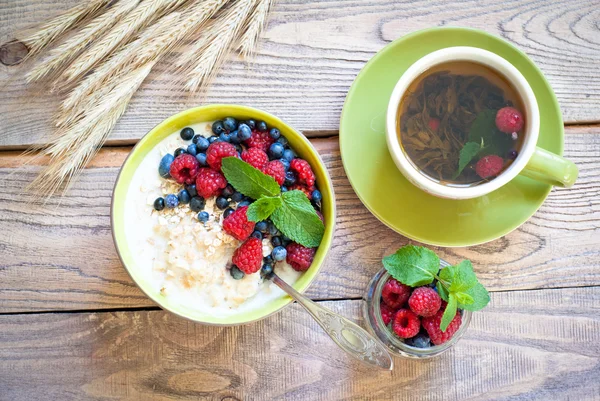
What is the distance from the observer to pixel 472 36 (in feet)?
4.53

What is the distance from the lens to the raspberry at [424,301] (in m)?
1.30

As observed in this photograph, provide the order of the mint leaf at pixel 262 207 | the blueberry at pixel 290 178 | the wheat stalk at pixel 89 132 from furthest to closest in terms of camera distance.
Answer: the wheat stalk at pixel 89 132, the blueberry at pixel 290 178, the mint leaf at pixel 262 207

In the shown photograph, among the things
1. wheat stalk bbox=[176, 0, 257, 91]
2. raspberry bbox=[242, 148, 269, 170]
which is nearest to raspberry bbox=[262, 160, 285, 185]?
raspberry bbox=[242, 148, 269, 170]

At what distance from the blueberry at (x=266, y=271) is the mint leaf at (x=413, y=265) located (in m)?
0.27

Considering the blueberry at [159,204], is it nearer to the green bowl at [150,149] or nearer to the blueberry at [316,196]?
the green bowl at [150,149]

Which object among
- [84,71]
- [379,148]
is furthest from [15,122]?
[379,148]

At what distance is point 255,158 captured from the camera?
127 centimetres

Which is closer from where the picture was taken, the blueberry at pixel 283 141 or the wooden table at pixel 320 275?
the blueberry at pixel 283 141

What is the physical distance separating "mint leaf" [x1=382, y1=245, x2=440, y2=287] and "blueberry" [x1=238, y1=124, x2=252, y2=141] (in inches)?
16.8

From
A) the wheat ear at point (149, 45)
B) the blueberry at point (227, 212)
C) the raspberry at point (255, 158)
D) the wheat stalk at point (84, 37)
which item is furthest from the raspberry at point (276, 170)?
the wheat stalk at point (84, 37)

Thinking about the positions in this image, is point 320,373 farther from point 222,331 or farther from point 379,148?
point 379,148

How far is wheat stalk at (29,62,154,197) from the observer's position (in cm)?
143

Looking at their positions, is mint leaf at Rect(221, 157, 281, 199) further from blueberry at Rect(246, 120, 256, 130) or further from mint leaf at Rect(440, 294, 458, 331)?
mint leaf at Rect(440, 294, 458, 331)

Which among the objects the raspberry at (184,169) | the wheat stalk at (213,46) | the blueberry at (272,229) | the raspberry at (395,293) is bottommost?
the raspberry at (395,293)
